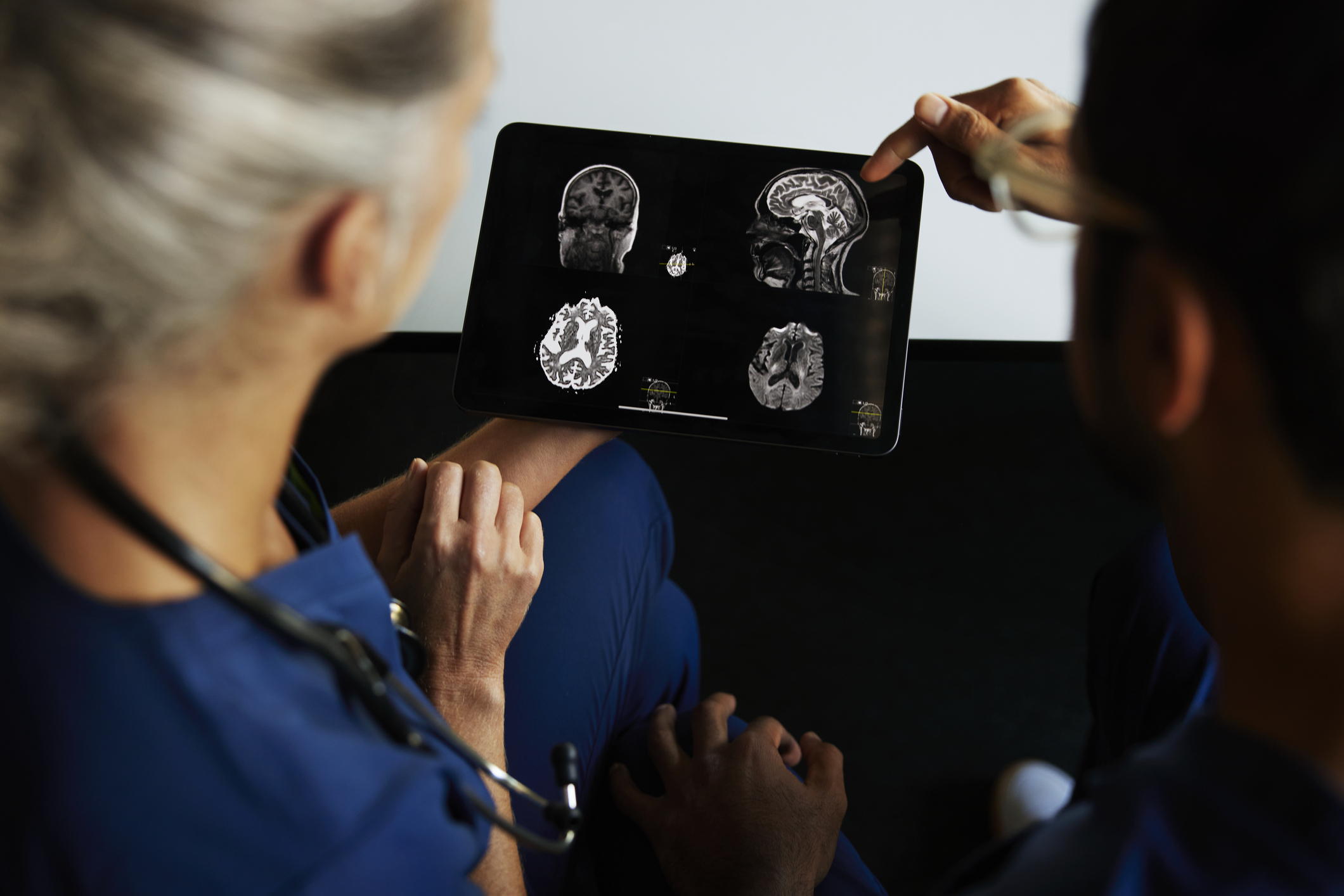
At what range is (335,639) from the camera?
0.58 metres

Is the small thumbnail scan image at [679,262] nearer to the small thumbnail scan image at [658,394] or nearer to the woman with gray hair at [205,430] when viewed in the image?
the small thumbnail scan image at [658,394]

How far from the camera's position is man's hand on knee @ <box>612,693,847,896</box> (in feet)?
2.98

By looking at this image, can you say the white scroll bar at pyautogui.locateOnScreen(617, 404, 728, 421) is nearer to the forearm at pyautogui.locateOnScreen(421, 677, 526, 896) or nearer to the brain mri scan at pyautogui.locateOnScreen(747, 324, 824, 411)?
the brain mri scan at pyautogui.locateOnScreen(747, 324, 824, 411)

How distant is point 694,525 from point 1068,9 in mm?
970

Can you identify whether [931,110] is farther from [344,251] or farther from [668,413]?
[344,251]

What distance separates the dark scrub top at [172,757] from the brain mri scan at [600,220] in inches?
19.4

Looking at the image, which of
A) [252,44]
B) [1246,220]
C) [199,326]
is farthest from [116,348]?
[1246,220]

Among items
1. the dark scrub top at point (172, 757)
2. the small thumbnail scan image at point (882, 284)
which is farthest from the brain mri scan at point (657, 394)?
the dark scrub top at point (172, 757)

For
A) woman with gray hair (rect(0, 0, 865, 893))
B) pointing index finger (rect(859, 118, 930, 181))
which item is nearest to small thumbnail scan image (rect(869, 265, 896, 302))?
pointing index finger (rect(859, 118, 930, 181))

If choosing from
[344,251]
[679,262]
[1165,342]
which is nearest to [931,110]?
[679,262]

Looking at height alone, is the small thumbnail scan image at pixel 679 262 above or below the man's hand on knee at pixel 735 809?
above

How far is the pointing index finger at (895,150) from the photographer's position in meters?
0.93

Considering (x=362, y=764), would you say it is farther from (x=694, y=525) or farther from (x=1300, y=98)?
(x=694, y=525)

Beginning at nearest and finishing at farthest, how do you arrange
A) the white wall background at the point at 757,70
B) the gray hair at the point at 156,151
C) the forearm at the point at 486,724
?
the gray hair at the point at 156,151 → the forearm at the point at 486,724 → the white wall background at the point at 757,70
